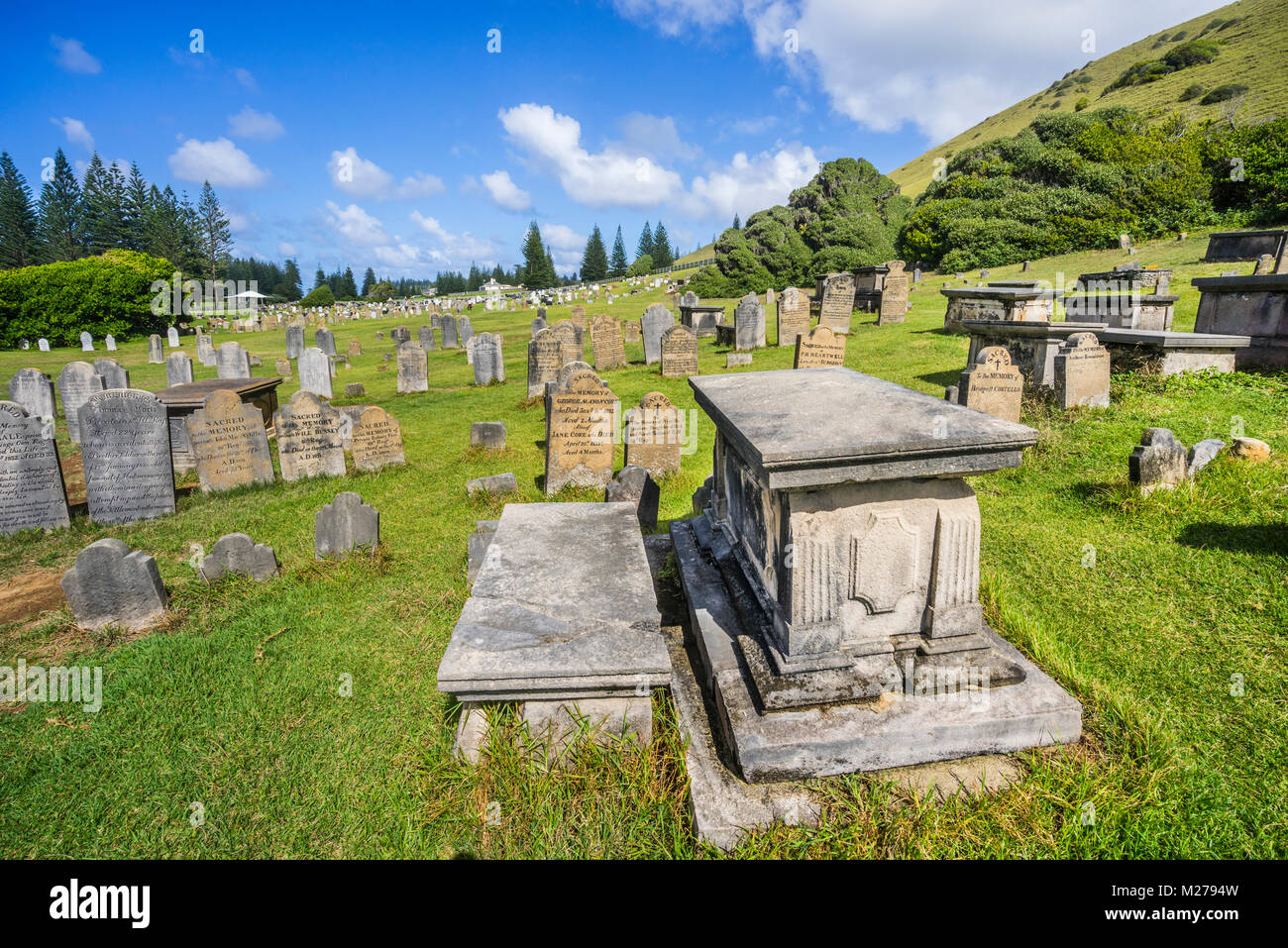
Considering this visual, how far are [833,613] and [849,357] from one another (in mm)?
11825

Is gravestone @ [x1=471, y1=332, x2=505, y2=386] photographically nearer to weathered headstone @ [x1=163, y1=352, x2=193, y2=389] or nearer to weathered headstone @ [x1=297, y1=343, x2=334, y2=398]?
weathered headstone @ [x1=297, y1=343, x2=334, y2=398]

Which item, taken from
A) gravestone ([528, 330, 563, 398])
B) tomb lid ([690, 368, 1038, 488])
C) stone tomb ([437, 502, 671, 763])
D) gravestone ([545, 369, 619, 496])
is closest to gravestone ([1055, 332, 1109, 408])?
gravestone ([545, 369, 619, 496])

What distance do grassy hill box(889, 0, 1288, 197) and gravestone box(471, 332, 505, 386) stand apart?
34.5 metres

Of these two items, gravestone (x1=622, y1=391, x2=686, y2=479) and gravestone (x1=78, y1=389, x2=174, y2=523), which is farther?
gravestone (x1=622, y1=391, x2=686, y2=479)

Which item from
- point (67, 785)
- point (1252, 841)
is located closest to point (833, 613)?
point (1252, 841)

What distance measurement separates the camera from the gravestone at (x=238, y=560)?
16.6ft

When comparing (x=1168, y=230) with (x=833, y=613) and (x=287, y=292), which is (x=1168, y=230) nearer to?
(x=833, y=613)

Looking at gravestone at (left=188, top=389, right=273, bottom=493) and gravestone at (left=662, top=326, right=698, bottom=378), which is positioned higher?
gravestone at (left=662, top=326, right=698, bottom=378)

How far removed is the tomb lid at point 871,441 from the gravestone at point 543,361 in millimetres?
10204

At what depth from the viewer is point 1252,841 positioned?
2449mm

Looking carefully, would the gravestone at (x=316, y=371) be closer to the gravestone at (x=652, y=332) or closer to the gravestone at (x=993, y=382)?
the gravestone at (x=652, y=332)

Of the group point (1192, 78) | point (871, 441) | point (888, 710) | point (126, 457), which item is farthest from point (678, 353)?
point (1192, 78)

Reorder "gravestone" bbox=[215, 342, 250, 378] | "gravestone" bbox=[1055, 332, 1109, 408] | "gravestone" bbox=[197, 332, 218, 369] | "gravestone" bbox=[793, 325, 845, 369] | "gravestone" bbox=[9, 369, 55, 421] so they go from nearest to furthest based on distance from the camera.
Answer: "gravestone" bbox=[1055, 332, 1109, 408], "gravestone" bbox=[793, 325, 845, 369], "gravestone" bbox=[9, 369, 55, 421], "gravestone" bbox=[215, 342, 250, 378], "gravestone" bbox=[197, 332, 218, 369]

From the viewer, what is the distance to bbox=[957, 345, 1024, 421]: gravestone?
779cm
